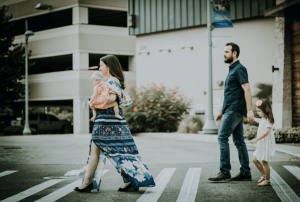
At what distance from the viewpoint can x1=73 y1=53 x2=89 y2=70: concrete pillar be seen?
88.6 ft

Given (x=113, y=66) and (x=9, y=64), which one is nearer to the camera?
(x=113, y=66)

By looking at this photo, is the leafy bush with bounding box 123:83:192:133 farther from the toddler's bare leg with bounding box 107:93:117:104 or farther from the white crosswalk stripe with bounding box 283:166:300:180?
the toddler's bare leg with bounding box 107:93:117:104

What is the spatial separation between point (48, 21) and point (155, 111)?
14.9 m

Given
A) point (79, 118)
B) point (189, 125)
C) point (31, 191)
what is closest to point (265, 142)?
point (31, 191)

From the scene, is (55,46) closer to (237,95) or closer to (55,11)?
(55,11)

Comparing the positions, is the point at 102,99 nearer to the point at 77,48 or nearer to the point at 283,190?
the point at 283,190

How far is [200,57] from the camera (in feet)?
72.8

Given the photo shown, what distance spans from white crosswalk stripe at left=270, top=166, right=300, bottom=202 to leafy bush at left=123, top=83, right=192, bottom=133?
483 inches

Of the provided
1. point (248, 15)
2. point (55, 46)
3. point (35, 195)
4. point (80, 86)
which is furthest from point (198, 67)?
point (35, 195)

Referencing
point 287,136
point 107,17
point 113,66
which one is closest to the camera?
point 113,66

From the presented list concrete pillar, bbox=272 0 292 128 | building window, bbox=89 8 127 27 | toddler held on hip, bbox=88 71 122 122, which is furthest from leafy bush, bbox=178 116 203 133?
toddler held on hip, bbox=88 71 122 122

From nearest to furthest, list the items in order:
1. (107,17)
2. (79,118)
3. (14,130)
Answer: (14,130)
(79,118)
(107,17)

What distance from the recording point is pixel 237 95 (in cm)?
584

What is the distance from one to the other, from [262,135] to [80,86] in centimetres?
2254
